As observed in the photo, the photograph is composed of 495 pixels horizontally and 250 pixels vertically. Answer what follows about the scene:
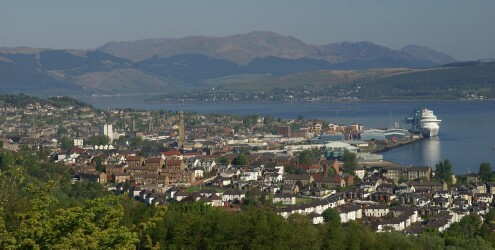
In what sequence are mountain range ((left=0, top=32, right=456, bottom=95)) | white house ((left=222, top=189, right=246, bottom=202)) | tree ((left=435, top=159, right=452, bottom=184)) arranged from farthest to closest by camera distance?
1. mountain range ((left=0, top=32, right=456, bottom=95))
2. tree ((left=435, top=159, right=452, bottom=184))
3. white house ((left=222, top=189, right=246, bottom=202))

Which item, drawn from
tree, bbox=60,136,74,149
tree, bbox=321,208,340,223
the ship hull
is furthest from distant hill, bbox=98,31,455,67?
tree, bbox=321,208,340,223

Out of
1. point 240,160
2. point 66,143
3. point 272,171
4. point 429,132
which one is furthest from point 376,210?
point 429,132

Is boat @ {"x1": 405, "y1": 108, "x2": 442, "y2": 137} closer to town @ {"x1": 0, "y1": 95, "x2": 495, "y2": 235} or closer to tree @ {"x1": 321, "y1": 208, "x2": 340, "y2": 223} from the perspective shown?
town @ {"x1": 0, "y1": 95, "x2": 495, "y2": 235}

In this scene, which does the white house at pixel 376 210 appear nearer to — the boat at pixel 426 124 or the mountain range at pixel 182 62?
the boat at pixel 426 124

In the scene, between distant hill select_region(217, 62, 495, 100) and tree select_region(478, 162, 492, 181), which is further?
distant hill select_region(217, 62, 495, 100)

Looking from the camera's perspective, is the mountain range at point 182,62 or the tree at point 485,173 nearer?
the tree at point 485,173

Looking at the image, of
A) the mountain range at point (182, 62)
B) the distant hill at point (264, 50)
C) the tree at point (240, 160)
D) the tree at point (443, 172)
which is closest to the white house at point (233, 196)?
the tree at point (443, 172)

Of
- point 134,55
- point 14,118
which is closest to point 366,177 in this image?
point 14,118
